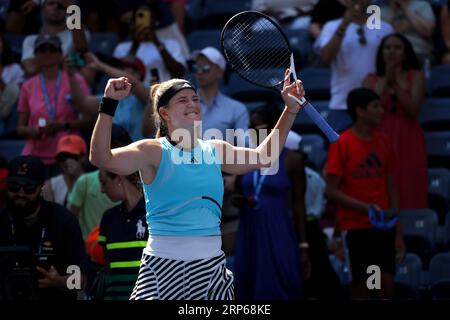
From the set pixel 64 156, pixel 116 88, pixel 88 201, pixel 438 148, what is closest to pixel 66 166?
pixel 64 156

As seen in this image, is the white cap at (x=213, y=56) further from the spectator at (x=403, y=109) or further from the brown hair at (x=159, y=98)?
the brown hair at (x=159, y=98)

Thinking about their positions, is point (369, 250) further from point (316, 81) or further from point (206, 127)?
point (316, 81)

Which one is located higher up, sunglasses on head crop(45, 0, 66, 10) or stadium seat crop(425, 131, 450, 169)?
→ sunglasses on head crop(45, 0, 66, 10)

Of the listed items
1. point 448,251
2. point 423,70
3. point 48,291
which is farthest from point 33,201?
point 423,70

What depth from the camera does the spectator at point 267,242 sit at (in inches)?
345

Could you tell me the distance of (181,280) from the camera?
582cm

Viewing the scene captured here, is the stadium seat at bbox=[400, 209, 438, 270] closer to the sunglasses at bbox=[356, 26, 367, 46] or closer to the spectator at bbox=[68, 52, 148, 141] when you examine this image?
the sunglasses at bbox=[356, 26, 367, 46]

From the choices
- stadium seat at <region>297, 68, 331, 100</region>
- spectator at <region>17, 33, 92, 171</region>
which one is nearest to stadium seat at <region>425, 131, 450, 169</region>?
stadium seat at <region>297, 68, 331, 100</region>

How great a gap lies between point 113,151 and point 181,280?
699 mm

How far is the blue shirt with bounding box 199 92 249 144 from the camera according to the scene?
381 inches

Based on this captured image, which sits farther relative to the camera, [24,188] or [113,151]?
[24,188]

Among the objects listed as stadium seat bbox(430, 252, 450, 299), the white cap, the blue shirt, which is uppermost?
the white cap

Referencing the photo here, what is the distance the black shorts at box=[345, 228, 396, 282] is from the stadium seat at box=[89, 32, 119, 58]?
13.2ft

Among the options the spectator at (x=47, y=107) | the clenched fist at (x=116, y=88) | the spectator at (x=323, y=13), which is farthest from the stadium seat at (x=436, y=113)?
the clenched fist at (x=116, y=88)
